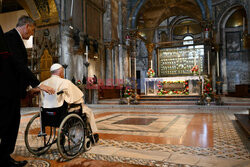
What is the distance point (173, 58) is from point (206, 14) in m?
3.83

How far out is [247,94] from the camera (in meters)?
12.4

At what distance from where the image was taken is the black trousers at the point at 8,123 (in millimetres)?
1983

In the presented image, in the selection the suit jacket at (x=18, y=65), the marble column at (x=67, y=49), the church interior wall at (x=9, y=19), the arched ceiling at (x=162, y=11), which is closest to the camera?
the suit jacket at (x=18, y=65)

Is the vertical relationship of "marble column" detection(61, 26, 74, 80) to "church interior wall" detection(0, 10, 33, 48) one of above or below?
below

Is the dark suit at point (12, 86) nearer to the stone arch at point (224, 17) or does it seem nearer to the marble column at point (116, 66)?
the marble column at point (116, 66)

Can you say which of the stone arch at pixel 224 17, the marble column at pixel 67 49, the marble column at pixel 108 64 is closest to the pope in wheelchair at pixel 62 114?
the marble column at pixel 67 49

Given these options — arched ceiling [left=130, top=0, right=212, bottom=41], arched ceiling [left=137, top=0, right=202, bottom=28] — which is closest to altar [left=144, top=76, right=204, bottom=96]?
arched ceiling [left=130, top=0, right=212, bottom=41]

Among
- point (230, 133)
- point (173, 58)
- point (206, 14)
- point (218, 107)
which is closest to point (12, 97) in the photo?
point (230, 133)

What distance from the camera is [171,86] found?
12883 mm

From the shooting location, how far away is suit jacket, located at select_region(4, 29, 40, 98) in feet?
6.85

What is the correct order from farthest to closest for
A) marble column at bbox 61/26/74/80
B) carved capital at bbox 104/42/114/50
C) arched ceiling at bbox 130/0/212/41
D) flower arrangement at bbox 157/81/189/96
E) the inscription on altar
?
1. carved capital at bbox 104/42/114/50
2. the inscription on altar
3. arched ceiling at bbox 130/0/212/41
4. flower arrangement at bbox 157/81/189/96
5. marble column at bbox 61/26/74/80

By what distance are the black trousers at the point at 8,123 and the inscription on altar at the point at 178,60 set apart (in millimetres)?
13489

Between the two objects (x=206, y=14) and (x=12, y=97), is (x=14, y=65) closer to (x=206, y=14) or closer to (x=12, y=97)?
(x=12, y=97)

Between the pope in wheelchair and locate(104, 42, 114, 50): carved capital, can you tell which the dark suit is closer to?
the pope in wheelchair
